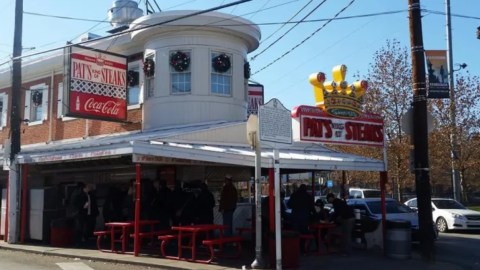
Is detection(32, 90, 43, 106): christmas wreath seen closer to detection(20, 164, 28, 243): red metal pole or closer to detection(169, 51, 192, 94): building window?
detection(20, 164, 28, 243): red metal pole

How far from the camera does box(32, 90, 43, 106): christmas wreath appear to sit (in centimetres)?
2227

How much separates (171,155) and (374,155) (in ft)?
63.1

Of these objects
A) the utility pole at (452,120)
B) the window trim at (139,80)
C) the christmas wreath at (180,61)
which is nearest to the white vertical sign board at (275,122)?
the christmas wreath at (180,61)

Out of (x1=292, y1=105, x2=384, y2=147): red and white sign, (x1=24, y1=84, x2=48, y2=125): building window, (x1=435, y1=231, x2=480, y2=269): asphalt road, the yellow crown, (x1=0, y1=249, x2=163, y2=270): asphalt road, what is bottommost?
(x1=435, y1=231, x2=480, y2=269): asphalt road

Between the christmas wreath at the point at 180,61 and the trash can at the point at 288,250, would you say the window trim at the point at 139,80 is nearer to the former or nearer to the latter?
the christmas wreath at the point at 180,61

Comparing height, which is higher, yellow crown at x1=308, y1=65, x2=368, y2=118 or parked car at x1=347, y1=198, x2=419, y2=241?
yellow crown at x1=308, y1=65, x2=368, y2=118

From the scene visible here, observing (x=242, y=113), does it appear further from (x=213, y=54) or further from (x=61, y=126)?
(x=61, y=126)

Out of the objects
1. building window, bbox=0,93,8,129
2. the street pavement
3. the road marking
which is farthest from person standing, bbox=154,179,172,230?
building window, bbox=0,93,8,129

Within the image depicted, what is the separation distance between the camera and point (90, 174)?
21.0 metres

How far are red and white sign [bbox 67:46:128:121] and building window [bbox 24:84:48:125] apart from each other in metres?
5.06

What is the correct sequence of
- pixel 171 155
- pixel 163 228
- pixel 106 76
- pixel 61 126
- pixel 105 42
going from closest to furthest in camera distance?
pixel 171 155
pixel 163 228
pixel 106 76
pixel 105 42
pixel 61 126

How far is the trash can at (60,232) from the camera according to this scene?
640 inches

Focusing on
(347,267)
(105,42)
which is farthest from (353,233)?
(105,42)

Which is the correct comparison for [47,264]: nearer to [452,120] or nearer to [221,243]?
[221,243]
